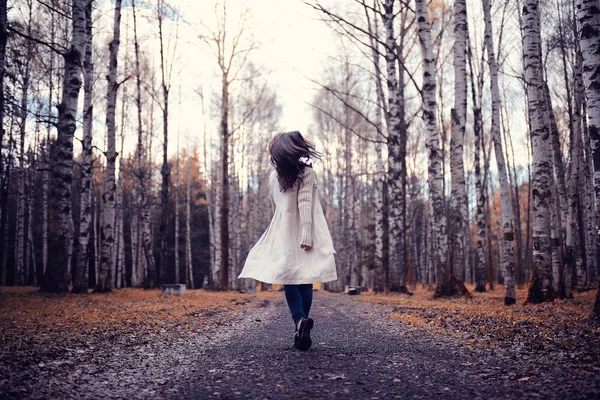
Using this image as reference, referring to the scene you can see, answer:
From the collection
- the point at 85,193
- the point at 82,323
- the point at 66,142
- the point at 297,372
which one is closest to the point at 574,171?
the point at 297,372

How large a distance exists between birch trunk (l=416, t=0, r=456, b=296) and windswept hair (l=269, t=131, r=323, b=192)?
853 cm

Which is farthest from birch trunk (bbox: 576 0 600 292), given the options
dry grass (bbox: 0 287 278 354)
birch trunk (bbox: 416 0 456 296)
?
birch trunk (bbox: 416 0 456 296)

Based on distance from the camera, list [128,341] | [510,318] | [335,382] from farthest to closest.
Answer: [510,318], [128,341], [335,382]

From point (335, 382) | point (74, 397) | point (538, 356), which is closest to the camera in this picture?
point (74, 397)

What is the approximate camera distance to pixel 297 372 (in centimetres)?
362

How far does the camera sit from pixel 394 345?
191 inches

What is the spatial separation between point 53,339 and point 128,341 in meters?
0.73

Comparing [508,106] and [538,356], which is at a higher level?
[508,106]

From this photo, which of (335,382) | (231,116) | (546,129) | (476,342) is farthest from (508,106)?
(335,382)

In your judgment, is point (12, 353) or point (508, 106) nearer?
point (12, 353)

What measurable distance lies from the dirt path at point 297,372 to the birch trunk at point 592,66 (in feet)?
9.08

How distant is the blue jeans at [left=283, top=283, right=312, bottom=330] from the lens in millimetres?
4684

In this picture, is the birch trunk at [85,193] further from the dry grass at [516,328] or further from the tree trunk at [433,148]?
the dry grass at [516,328]

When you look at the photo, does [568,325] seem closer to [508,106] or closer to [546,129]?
[546,129]
